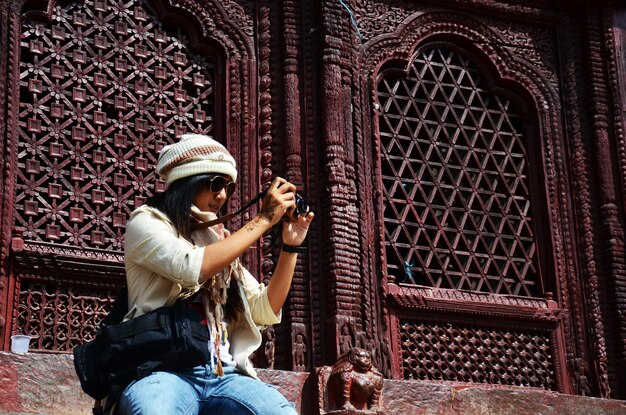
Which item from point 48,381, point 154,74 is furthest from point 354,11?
point 48,381

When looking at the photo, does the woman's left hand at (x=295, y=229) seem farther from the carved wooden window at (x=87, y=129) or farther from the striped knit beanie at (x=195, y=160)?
the carved wooden window at (x=87, y=129)

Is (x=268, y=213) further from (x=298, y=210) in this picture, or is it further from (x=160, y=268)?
(x=160, y=268)

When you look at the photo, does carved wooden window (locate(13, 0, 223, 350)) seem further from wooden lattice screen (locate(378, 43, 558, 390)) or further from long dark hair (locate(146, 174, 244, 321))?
long dark hair (locate(146, 174, 244, 321))

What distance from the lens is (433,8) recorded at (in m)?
9.27

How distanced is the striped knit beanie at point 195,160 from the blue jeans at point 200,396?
684mm

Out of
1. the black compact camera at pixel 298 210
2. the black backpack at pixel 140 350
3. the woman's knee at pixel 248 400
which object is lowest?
the woman's knee at pixel 248 400

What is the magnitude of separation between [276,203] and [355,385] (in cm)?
333

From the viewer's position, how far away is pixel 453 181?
889 centimetres

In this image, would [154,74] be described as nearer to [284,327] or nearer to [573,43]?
[284,327]

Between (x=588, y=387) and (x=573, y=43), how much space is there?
9.32ft

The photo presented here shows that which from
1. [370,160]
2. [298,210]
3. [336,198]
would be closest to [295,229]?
[298,210]

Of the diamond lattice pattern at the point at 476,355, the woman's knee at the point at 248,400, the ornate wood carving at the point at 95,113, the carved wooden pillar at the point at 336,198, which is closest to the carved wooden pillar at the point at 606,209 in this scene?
the diamond lattice pattern at the point at 476,355

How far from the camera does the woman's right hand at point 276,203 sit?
3863 mm

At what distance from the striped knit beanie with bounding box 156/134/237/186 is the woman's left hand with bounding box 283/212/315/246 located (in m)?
0.26
